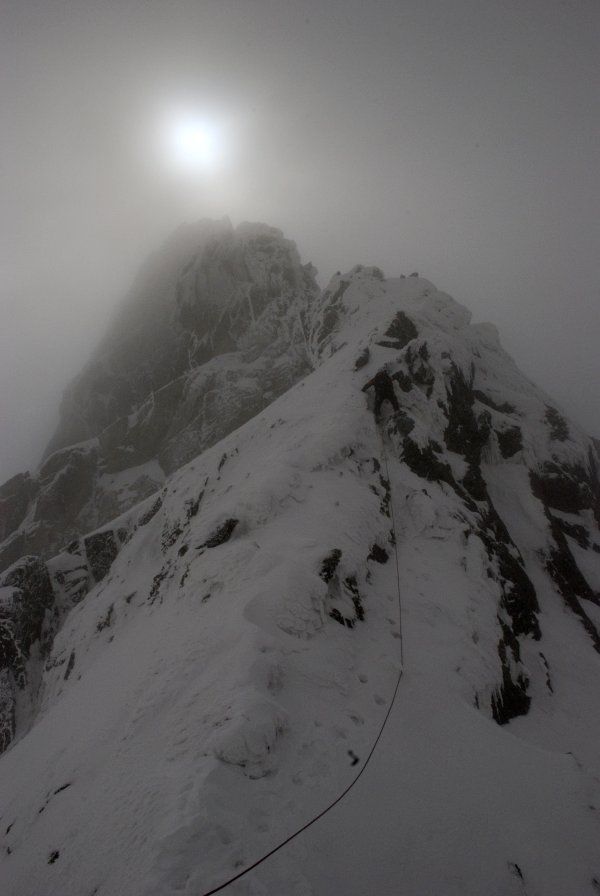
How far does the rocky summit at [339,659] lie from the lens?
5305 millimetres

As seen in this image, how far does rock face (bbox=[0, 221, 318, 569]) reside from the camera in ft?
184

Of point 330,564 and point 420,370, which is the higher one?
point 420,370

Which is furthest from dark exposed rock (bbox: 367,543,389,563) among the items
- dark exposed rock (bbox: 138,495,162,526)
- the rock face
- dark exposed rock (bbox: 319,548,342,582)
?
the rock face

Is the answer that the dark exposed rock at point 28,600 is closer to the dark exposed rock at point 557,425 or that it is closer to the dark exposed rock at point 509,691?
the dark exposed rock at point 509,691

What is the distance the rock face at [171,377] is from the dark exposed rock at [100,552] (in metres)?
24.8

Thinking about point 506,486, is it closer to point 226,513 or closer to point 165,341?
point 226,513

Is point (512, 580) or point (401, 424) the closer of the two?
point (512, 580)

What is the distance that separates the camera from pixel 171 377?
228 ft

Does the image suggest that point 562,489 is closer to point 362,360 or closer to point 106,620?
point 362,360

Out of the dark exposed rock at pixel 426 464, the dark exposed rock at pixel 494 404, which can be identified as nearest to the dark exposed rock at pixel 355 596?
the dark exposed rock at pixel 426 464

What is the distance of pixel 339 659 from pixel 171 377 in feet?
221

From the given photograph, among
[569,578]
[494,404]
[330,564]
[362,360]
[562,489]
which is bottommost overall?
[569,578]

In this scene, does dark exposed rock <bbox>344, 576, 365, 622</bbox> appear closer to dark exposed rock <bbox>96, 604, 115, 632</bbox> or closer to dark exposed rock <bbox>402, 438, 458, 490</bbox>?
dark exposed rock <bbox>402, 438, 458, 490</bbox>

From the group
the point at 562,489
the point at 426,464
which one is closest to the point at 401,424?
the point at 426,464
